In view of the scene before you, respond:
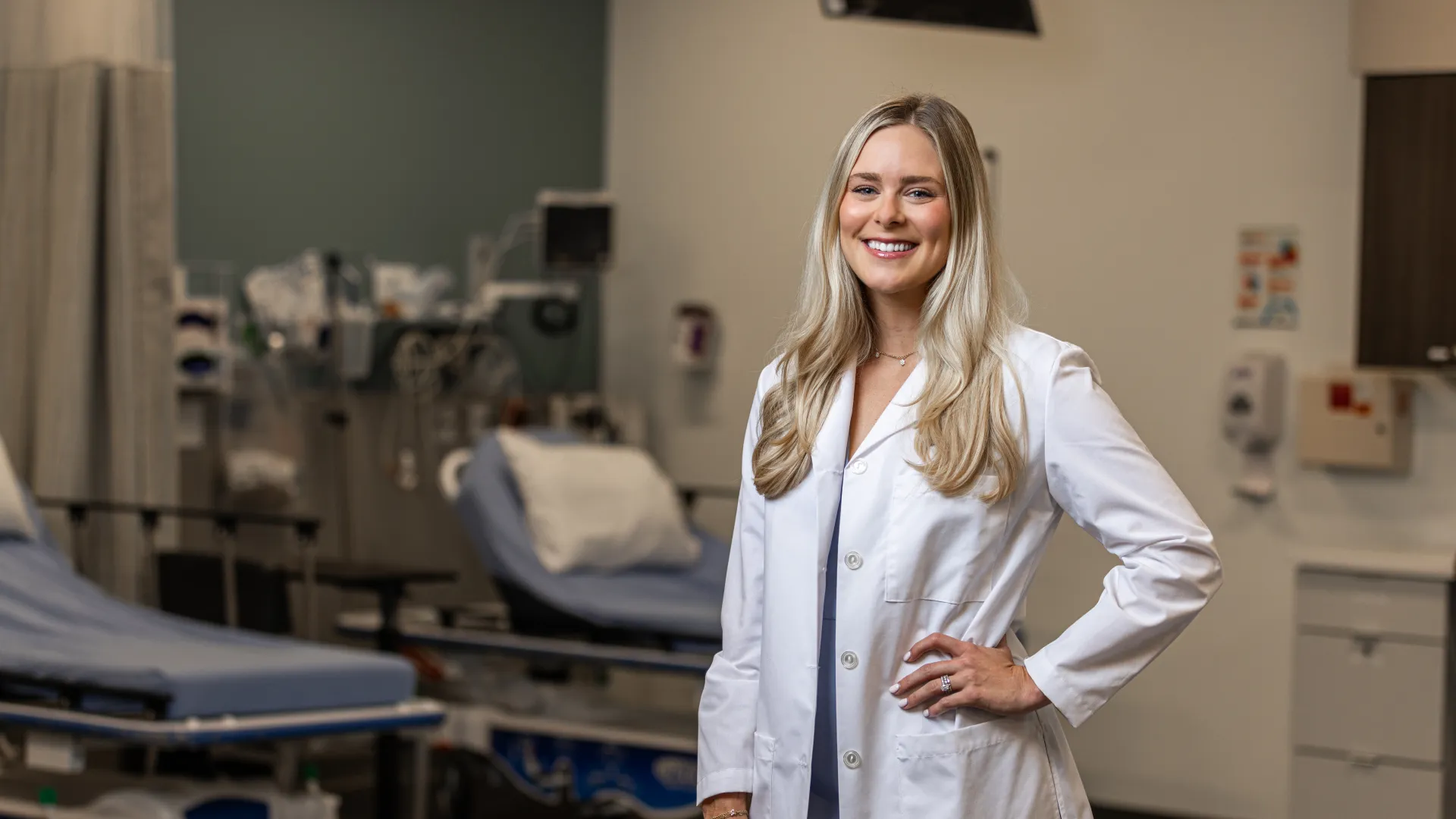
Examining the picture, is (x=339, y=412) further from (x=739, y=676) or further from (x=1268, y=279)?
(x=739, y=676)

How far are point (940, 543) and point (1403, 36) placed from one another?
3.37 m

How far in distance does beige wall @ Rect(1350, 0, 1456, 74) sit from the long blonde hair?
309cm

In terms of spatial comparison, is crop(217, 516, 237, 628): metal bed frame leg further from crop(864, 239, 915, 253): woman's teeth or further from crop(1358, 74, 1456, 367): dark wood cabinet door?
crop(1358, 74, 1456, 367): dark wood cabinet door

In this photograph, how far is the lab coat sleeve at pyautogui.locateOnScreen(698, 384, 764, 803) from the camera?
1655 mm

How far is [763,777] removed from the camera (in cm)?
161

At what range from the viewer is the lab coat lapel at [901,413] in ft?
5.17

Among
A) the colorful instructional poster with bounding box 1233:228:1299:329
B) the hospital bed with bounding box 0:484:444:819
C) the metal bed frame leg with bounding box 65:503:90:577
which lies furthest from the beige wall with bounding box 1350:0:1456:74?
the metal bed frame leg with bounding box 65:503:90:577

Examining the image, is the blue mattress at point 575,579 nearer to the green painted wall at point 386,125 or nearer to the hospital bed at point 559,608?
the hospital bed at point 559,608

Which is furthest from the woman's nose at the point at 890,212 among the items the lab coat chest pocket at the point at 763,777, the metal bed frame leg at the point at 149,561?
the metal bed frame leg at the point at 149,561

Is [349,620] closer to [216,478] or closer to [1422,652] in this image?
[216,478]

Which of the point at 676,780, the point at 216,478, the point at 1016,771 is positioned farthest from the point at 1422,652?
the point at 216,478

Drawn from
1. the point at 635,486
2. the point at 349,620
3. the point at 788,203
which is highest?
the point at 788,203

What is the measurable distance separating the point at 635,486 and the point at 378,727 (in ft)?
5.18

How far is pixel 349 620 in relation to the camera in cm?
442
